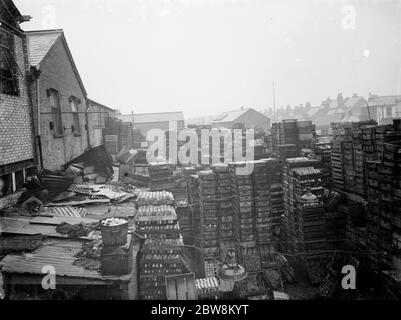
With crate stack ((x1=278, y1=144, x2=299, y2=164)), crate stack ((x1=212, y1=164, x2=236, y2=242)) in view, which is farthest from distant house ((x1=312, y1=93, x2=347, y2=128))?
crate stack ((x1=212, y1=164, x2=236, y2=242))

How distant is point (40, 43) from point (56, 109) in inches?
119

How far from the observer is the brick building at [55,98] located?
1110cm

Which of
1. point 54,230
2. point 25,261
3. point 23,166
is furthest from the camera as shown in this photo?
point 23,166

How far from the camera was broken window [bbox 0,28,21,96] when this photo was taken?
8.69 meters

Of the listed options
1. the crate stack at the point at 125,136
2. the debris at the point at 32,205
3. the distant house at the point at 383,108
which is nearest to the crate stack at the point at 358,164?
the debris at the point at 32,205

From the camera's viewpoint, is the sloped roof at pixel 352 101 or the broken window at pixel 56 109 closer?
the broken window at pixel 56 109

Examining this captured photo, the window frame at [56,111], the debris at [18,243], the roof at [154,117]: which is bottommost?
the debris at [18,243]

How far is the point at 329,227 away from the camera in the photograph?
10672mm

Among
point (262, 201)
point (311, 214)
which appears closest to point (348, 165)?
point (311, 214)

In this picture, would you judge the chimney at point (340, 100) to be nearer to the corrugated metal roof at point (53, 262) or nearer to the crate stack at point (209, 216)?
the crate stack at point (209, 216)

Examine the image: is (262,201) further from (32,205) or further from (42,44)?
(42,44)

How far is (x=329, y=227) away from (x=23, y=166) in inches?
438
